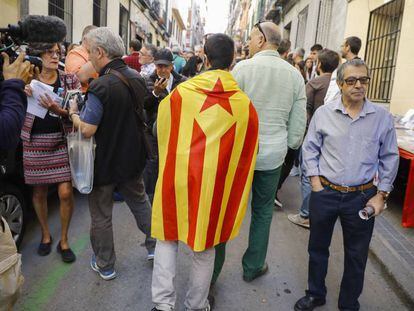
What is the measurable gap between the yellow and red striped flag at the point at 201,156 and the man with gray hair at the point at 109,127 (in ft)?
2.05

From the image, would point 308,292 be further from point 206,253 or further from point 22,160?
point 22,160

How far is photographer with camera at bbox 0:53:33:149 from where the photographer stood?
166 centimetres

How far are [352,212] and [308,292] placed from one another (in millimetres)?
715

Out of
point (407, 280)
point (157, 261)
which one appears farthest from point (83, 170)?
point (407, 280)

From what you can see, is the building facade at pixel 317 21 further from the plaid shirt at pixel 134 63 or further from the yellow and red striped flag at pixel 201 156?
the yellow and red striped flag at pixel 201 156

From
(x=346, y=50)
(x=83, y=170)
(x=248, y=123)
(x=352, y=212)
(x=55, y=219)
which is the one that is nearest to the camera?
(x=248, y=123)

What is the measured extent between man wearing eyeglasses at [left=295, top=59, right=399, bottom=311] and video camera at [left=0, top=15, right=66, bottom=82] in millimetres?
1838

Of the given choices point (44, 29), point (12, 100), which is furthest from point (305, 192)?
point (12, 100)

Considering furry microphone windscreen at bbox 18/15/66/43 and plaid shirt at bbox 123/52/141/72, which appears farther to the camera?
plaid shirt at bbox 123/52/141/72

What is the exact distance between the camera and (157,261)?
238cm

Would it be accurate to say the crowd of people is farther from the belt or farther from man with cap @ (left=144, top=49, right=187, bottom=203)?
man with cap @ (left=144, top=49, right=187, bottom=203)

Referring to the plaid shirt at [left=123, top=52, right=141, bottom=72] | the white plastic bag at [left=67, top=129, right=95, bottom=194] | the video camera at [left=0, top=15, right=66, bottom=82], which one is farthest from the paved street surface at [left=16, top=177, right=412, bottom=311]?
the plaid shirt at [left=123, top=52, right=141, bottom=72]

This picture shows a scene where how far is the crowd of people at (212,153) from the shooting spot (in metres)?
2.19

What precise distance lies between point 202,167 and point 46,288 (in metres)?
1.65
